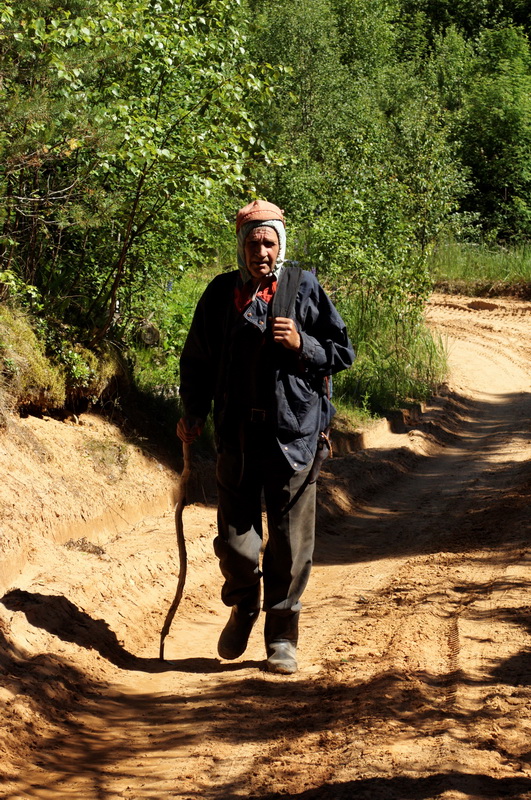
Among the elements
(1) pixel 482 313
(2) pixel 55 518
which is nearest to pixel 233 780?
(2) pixel 55 518

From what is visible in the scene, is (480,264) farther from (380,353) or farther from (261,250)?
(261,250)

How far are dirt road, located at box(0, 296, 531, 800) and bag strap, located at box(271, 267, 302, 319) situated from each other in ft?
5.78

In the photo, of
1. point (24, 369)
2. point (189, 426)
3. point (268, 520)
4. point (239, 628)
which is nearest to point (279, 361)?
point (189, 426)

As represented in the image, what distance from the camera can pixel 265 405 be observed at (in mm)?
4414

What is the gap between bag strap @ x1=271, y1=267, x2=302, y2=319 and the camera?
4.40 m

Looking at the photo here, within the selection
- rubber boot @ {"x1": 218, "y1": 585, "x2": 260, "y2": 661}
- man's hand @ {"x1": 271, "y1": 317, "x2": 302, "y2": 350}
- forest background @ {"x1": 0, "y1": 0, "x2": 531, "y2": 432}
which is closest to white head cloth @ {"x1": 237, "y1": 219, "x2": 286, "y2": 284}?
man's hand @ {"x1": 271, "y1": 317, "x2": 302, "y2": 350}

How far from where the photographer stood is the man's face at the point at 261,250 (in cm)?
→ 438

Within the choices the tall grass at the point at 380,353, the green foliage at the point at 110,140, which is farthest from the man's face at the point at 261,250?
the tall grass at the point at 380,353

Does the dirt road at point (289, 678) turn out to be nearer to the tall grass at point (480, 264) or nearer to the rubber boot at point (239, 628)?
the rubber boot at point (239, 628)

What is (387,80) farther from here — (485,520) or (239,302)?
(239,302)

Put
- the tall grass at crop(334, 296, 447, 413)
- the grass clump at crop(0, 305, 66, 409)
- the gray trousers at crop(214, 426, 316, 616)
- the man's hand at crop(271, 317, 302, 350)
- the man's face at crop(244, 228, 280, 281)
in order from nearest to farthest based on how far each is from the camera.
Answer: the man's hand at crop(271, 317, 302, 350) < the man's face at crop(244, 228, 280, 281) < the gray trousers at crop(214, 426, 316, 616) < the grass clump at crop(0, 305, 66, 409) < the tall grass at crop(334, 296, 447, 413)

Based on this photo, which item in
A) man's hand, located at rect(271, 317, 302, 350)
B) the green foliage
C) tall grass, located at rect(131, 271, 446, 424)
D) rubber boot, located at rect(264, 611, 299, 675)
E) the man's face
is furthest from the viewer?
tall grass, located at rect(131, 271, 446, 424)

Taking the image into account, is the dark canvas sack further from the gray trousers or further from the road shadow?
the road shadow

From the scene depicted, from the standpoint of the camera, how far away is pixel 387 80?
32.7 metres
